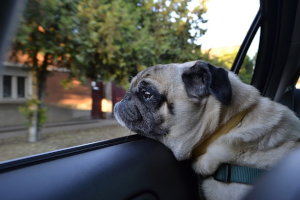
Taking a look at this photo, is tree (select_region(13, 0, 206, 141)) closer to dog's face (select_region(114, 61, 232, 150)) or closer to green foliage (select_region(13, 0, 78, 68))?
green foliage (select_region(13, 0, 78, 68))

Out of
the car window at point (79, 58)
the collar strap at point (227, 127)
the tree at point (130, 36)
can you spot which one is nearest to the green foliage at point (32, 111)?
the car window at point (79, 58)

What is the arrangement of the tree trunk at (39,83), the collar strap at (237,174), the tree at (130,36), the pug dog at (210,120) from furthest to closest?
the tree at (130,36) → the tree trunk at (39,83) → the pug dog at (210,120) → the collar strap at (237,174)

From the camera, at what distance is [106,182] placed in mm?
1510

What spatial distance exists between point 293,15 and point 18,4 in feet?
10.1

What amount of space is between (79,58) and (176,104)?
2179 mm

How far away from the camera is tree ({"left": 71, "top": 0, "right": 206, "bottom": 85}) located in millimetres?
3615

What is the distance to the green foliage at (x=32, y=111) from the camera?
2811 mm

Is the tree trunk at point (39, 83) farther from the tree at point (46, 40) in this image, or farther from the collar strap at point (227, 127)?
the collar strap at point (227, 127)

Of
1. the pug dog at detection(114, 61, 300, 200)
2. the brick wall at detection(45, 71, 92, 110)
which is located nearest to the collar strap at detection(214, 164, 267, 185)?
the pug dog at detection(114, 61, 300, 200)

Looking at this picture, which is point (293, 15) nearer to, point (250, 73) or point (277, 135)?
point (250, 73)

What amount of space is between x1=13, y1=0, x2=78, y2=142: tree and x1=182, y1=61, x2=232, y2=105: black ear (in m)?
1.74

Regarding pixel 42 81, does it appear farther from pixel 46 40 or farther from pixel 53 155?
pixel 53 155

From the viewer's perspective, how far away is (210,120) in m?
1.88

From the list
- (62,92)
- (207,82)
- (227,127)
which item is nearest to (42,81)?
(62,92)
